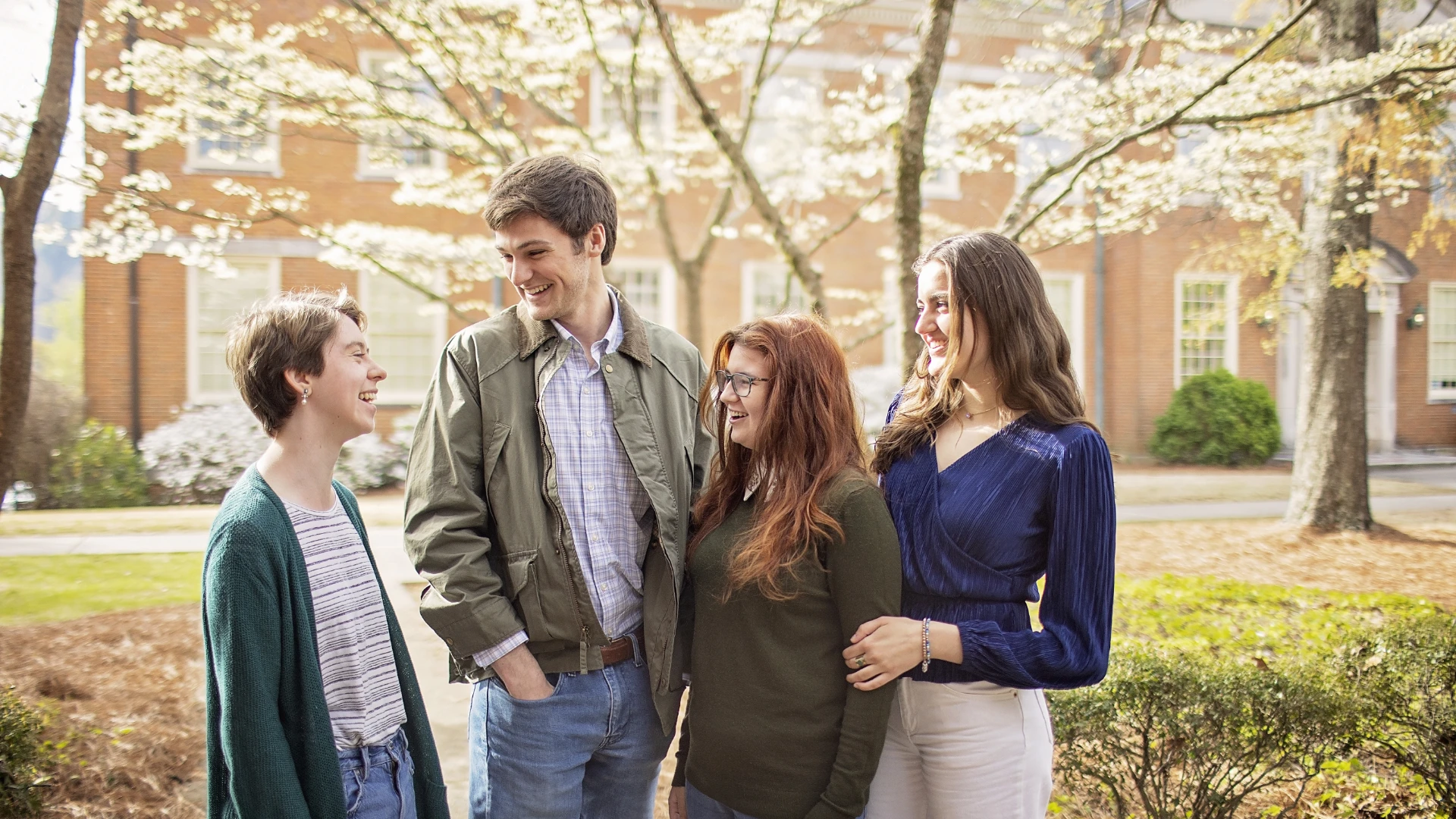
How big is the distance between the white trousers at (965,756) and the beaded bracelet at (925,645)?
103 mm

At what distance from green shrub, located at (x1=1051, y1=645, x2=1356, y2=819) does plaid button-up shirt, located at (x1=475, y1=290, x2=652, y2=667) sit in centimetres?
180

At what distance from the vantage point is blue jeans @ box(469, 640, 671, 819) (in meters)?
2.15

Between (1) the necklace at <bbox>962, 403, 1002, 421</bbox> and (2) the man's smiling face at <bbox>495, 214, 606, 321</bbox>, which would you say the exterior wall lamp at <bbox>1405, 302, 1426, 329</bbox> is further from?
(2) the man's smiling face at <bbox>495, 214, 606, 321</bbox>

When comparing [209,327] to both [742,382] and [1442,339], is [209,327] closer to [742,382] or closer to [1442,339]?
[742,382]

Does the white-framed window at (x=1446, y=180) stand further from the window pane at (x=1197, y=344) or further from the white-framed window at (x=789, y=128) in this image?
the window pane at (x=1197, y=344)

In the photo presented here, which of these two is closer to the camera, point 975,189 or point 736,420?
point 736,420

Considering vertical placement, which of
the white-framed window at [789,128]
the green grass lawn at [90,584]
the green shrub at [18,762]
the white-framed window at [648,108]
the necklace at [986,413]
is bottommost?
the green grass lawn at [90,584]

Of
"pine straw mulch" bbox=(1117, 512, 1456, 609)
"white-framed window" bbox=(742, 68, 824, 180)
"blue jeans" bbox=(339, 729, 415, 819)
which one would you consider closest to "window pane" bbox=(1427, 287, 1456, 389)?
"pine straw mulch" bbox=(1117, 512, 1456, 609)

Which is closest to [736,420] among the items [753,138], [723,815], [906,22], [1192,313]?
[723,815]

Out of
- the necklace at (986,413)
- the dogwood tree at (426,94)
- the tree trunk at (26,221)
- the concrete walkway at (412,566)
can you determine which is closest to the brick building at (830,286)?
the dogwood tree at (426,94)

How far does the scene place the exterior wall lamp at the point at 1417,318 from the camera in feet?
48.2

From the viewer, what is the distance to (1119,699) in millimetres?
3215

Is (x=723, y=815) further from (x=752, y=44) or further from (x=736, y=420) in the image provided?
(x=752, y=44)

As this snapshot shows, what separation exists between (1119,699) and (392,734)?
2.41 meters
